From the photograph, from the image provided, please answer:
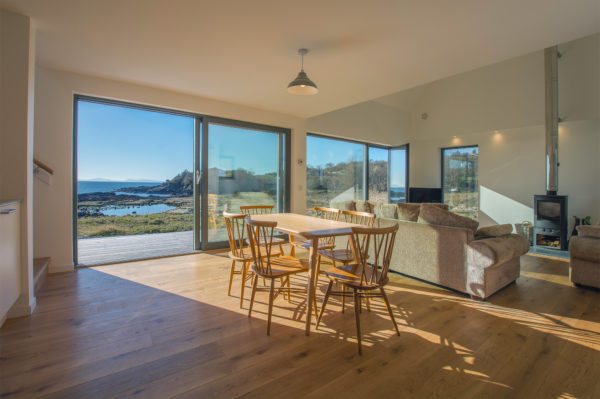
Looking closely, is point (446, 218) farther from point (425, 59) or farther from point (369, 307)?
point (425, 59)

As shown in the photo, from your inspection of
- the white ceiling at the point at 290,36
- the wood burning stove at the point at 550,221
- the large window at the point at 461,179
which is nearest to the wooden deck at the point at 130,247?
the white ceiling at the point at 290,36

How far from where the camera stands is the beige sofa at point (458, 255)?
279cm

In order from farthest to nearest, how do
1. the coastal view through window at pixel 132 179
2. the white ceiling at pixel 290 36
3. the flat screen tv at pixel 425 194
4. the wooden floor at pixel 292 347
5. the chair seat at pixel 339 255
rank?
the flat screen tv at pixel 425 194
the coastal view through window at pixel 132 179
the chair seat at pixel 339 255
the white ceiling at pixel 290 36
the wooden floor at pixel 292 347

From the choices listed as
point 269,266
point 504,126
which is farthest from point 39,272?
point 504,126

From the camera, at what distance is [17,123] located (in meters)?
2.38

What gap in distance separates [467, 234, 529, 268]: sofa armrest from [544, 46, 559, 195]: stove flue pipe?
10.7 ft

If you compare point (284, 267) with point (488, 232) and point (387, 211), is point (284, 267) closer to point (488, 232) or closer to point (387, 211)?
point (387, 211)

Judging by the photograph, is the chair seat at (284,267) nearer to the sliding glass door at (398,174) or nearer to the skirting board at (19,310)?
the skirting board at (19,310)

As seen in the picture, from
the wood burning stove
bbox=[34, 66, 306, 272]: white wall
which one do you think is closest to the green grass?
bbox=[34, 66, 306, 272]: white wall

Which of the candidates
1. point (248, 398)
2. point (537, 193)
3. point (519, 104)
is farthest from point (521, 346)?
point (519, 104)

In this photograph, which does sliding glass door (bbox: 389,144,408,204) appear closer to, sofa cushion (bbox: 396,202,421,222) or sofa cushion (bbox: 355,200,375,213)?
sofa cushion (bbox: 355,200,375,213)

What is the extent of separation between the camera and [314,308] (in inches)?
97.0

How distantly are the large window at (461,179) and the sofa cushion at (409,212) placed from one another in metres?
4.52

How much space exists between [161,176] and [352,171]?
479 centimetres
